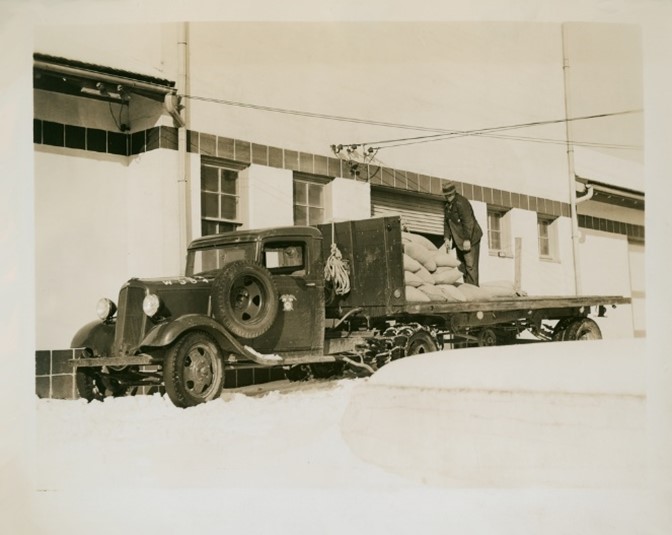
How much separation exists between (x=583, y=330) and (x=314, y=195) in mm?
2009

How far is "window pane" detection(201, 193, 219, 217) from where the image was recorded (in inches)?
174

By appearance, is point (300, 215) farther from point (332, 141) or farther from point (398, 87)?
point (398, 87)

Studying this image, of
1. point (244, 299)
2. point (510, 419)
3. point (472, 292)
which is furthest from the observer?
point (472, 292)

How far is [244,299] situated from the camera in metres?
4.13

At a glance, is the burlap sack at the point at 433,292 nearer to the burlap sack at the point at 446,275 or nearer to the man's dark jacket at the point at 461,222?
Answer: the burlap sack at the point at 446,275

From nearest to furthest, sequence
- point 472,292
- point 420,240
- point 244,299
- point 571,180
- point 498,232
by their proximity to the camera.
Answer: point 244,299
point 571,180
point 498,232
point 420,240
point 472,292

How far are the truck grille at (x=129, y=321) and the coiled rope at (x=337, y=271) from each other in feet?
4.22

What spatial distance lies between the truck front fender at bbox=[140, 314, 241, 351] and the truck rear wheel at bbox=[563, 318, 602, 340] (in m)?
2.17

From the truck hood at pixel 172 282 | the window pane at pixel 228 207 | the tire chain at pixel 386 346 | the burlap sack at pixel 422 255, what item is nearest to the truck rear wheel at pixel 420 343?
the tire chain at pixel 386 346

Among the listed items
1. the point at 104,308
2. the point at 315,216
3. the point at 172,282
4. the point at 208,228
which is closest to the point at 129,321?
the point at 104,308

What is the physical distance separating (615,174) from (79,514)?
3354 mm

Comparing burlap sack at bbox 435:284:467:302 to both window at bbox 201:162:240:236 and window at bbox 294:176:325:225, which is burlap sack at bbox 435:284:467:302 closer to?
window at bbox 294:176:325:225

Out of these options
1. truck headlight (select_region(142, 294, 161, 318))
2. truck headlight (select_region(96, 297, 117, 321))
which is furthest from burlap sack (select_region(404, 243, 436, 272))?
truck headlight (select_region(96, 297, 117, 321))

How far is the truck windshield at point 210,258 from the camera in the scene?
14.6 feet
